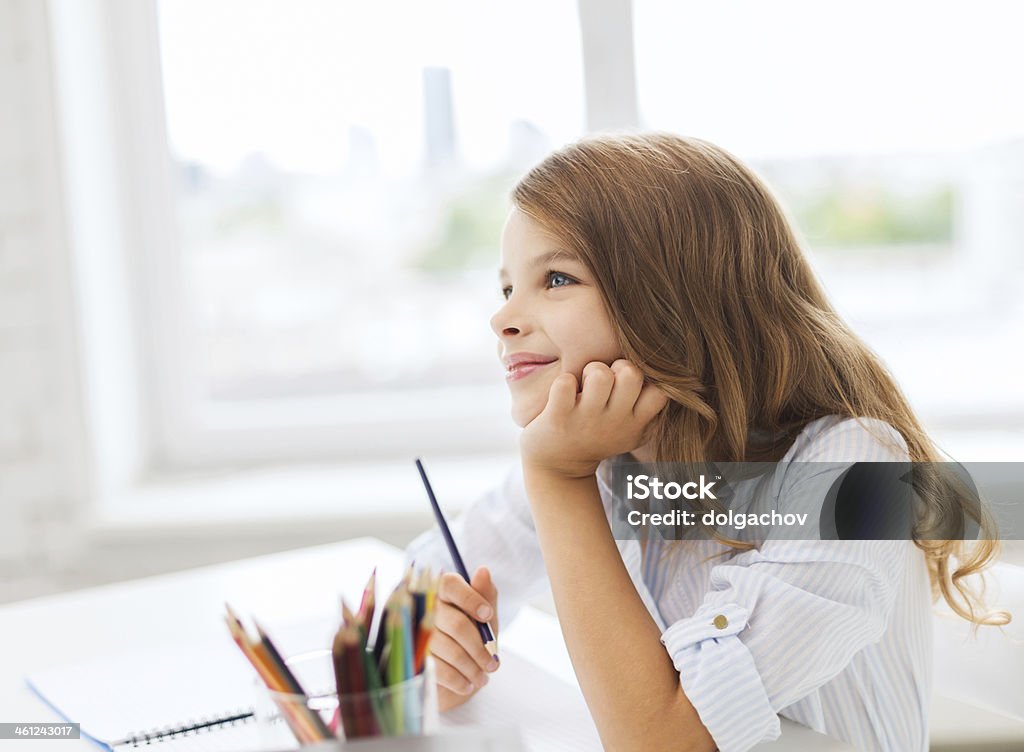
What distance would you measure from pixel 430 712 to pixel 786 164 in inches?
55.5

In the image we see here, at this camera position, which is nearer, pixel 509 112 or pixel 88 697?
pixel 88 697

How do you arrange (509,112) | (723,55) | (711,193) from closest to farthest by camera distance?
1. (711,193)
2. (723,55)
3. (509,112)

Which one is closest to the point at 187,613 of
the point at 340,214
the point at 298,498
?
the point at 298,498

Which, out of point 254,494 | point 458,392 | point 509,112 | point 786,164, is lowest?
point 254,494

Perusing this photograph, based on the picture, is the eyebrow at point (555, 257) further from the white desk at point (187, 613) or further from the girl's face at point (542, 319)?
the white desk at point (187, 613)

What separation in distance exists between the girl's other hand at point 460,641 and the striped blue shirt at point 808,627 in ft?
0.41

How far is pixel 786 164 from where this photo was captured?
1666mm

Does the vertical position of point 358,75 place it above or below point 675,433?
above

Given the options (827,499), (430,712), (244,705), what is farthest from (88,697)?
(827,499)

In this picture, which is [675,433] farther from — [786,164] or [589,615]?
[786,164]

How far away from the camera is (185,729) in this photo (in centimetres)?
62

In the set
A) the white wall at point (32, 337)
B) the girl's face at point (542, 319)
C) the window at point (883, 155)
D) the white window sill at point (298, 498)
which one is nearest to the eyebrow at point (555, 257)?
the girl's face at point (542, 319)

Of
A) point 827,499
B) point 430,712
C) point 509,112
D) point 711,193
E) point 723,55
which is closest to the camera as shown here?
point 430,712

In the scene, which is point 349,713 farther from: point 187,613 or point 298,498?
point 298,498
